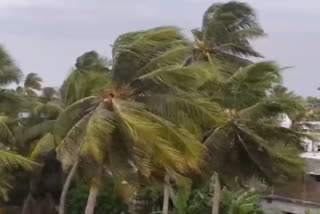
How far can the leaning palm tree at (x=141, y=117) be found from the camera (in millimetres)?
12133

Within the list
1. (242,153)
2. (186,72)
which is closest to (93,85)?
(186,72)

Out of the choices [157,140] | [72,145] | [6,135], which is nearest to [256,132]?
[157,140]

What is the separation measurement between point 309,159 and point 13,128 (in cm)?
1007

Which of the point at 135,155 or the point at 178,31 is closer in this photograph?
the point at 135,155

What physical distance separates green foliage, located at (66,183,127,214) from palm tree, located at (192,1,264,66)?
5.83 metres

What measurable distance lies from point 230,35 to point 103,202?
7.73m

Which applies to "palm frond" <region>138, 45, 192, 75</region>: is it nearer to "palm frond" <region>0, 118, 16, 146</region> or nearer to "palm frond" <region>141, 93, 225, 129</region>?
"palm frond" <region>141, 93, 225, 129</region>

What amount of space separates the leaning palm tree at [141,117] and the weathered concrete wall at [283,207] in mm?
7580

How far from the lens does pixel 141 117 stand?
12.4 m

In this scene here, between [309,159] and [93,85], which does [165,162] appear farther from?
[309,159]

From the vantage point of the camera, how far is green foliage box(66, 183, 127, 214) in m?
20.9

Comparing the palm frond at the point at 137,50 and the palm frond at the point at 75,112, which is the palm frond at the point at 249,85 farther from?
the palm frond at the point at 75,112

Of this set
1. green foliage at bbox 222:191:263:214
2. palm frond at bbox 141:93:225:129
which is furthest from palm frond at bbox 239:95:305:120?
green foliage at bbox 222:191:263:214

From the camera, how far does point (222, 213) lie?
20297 millimetres
